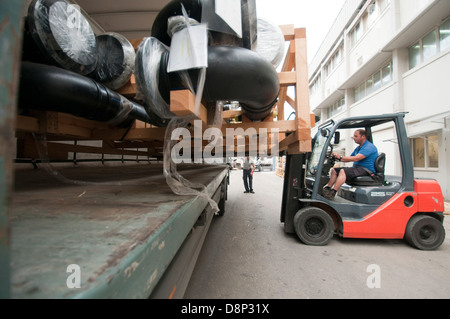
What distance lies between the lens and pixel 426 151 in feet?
25.5

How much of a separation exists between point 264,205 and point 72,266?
594 cm

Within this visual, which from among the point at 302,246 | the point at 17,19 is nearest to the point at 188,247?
the point at 17,19

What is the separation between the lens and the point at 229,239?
3.36m

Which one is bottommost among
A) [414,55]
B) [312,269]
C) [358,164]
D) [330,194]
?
[312,269]

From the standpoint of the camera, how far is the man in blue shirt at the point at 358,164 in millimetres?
3344

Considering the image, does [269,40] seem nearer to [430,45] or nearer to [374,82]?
[430,45]

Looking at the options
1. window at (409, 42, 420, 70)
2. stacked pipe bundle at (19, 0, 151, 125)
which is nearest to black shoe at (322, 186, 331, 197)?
stacked pipe bundle at (19, 0, 151, 125)

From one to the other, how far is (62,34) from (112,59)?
0.46 metres

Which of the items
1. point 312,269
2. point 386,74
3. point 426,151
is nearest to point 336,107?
point 386,74

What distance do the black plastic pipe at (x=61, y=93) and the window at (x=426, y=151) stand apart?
9.77m

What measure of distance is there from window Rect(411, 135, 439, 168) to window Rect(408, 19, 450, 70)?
9.16ft

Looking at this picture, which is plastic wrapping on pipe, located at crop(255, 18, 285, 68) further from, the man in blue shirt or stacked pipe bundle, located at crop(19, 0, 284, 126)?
the man in blue shirt
